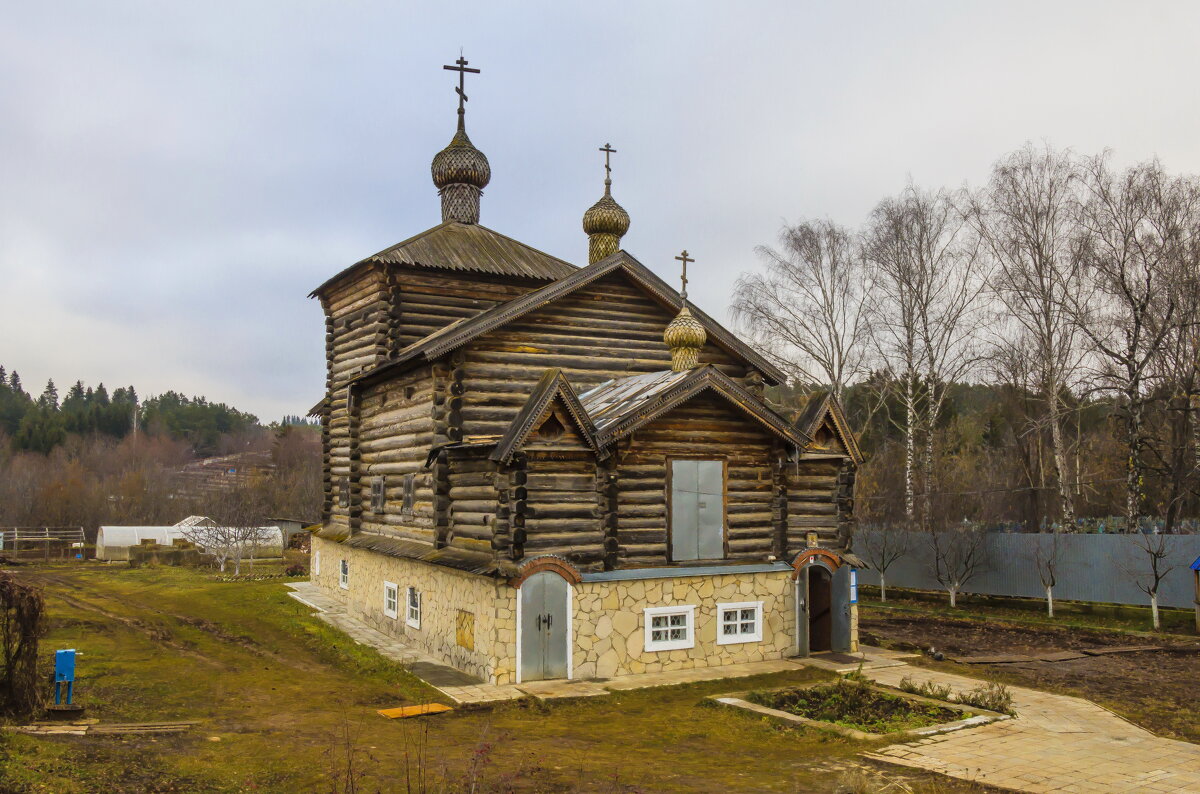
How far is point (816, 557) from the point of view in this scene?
63.2 feet

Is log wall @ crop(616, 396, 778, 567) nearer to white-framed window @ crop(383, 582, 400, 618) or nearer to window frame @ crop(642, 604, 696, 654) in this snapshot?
window frame @ crop(642, 604, 696, 654)

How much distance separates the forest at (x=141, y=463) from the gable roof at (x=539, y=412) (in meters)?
32.1

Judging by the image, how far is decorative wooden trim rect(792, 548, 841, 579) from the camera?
18891 mm

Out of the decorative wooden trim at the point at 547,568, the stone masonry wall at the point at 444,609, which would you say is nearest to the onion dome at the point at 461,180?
the stone masonry wall at the point at 444,609

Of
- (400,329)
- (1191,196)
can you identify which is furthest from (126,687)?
(1191,196)

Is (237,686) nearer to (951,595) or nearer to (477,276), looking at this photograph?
(477,276)

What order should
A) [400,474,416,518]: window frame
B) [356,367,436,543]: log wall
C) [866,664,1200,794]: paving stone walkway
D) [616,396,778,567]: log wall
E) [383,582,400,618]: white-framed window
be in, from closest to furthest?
[866,664,1200,794]: paving stone walkway < [616,396,778,567]: log wall < [356,367,436,543]: log wall < [400,474,416,518]: window frame < [383,582,400,618]: white-framed window

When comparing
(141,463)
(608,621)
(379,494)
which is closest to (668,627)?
(608,621)

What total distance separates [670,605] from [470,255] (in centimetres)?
1154

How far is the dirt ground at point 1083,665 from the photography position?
14.9m

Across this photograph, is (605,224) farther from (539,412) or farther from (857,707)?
(857,707)

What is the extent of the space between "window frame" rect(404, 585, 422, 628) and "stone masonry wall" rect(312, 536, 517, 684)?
0.34 ft

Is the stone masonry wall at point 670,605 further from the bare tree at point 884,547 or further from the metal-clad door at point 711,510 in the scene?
the bare tree at point 884,547

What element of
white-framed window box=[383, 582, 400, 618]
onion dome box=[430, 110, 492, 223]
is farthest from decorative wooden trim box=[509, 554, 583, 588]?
onion dome box=[430, 110, 492, 223]
